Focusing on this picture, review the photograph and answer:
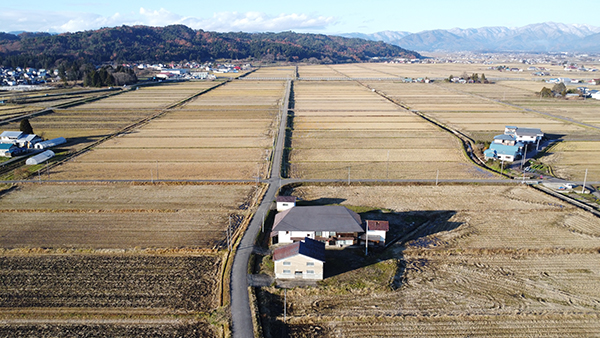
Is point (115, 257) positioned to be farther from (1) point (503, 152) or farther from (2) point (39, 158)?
(1) point (503, 152)

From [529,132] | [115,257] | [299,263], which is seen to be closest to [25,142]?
[115,257]

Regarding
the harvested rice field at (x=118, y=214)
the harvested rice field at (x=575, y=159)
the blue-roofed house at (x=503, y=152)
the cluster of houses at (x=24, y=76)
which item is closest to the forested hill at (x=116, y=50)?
the cluster of houses at (x=24, y=76)

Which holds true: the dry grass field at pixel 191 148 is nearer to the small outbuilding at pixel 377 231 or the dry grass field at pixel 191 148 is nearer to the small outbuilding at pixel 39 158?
the small outbuilding at pixel 39 158

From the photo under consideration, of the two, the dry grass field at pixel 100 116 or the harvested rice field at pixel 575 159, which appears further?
the dry grass field at pixel 100 116

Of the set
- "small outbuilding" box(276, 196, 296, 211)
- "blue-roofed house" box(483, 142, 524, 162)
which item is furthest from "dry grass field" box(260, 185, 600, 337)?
"blue-roofed house" box(483, 142, 524, 162)

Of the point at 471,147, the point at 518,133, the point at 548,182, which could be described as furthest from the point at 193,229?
the point at 518,133
